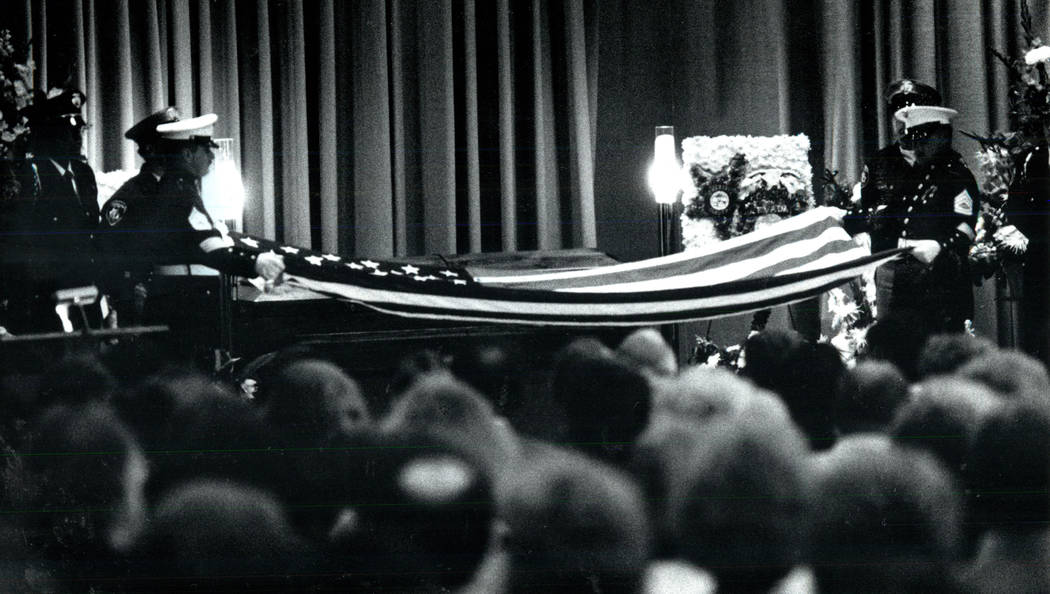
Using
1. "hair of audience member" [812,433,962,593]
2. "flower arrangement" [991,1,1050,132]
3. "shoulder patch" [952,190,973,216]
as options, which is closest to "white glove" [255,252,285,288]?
"hair of audience member" [812,433,962,593]

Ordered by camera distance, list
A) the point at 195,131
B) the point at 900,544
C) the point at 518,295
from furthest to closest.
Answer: the point at 195,131 → the point at 518,295 → the point at 900,544

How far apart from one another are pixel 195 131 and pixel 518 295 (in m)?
1.06

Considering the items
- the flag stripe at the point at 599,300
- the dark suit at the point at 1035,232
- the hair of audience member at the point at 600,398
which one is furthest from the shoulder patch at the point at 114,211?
the dark suit at the point at 1035,232

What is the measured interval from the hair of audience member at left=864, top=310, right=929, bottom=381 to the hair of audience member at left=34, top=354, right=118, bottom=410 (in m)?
2.25

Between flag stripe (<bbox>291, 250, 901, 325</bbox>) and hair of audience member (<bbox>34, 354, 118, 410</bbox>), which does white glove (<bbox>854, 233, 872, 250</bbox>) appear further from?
hair of audience member (<bbox>34, 354, 118, 410</bbox>)

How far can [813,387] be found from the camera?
3.20 metres

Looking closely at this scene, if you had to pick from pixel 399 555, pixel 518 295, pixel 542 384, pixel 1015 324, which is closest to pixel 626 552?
pixel 399 555

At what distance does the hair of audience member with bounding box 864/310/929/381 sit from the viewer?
10.3ft

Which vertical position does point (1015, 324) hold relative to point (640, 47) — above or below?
below

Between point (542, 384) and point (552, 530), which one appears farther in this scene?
point (542, 384)

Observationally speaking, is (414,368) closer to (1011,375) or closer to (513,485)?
(513,485)

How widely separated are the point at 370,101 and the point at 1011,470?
10.6 ft

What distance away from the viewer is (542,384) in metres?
3.27

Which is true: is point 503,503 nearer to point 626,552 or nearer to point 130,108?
point 626,552
